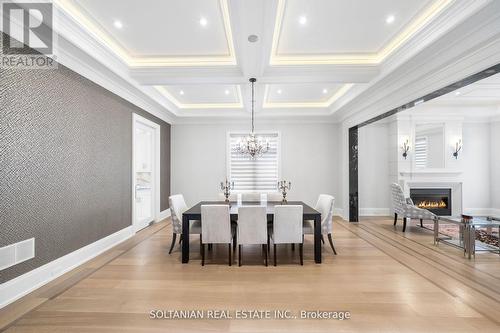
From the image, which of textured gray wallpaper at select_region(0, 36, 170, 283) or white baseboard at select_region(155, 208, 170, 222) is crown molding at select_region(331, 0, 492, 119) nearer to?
textured gray wallpaper at select_region(0, 36, 170, 283)

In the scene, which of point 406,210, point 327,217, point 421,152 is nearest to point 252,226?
point 327,217

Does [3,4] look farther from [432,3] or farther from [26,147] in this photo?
[432,3]

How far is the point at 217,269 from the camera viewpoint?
309 centimetres

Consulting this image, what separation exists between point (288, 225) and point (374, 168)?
4451 millimetres

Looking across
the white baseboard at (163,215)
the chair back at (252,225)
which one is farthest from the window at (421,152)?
the white baseboard at (163,215)

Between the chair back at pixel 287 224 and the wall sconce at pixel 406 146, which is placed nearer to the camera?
the chair back at pixel 287 224

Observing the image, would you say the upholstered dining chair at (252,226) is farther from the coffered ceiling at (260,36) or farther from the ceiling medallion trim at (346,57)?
the ceiling medallion trim at (346,57)

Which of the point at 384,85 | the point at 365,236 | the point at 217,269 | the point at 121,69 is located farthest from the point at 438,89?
the point at 121,69

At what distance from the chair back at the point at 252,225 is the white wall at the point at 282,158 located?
3483 mm

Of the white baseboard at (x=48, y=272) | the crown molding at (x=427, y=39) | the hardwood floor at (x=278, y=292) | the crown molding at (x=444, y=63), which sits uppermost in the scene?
the crown molding at (x=427, y=39)

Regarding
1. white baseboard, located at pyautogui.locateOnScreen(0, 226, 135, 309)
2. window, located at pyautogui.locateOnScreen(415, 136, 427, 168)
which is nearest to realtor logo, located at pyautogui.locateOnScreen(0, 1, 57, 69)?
→ white baseboard, located at pyautogui.locateOnScreen(0, 226, 135, 309)

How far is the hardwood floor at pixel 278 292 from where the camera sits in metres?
2.00

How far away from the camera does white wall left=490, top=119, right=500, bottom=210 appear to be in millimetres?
6039

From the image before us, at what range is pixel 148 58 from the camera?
3664 mm
